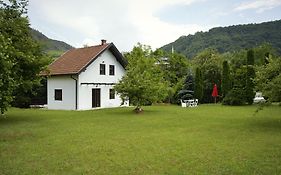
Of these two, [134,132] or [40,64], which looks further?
[40,64]

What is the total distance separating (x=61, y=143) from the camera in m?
10.1

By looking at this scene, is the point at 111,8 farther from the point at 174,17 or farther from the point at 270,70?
the point at 270,70

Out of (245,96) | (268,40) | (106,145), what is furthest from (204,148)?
(268,40)

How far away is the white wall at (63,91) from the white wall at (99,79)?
77 centimetres

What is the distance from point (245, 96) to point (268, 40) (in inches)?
1203

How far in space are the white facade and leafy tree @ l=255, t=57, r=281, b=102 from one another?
15596 millimetres

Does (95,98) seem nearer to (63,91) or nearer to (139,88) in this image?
(63,91)

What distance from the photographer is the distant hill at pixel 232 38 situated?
5659cm

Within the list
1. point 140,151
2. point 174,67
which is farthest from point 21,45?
point 174,67

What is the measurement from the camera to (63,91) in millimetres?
26734

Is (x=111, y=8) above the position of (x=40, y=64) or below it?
above

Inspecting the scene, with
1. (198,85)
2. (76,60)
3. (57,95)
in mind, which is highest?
(76,60)

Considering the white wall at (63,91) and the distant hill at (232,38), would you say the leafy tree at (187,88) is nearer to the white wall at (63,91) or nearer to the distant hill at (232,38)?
the white wall at (63,91)

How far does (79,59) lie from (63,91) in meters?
3.22
